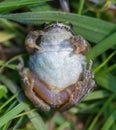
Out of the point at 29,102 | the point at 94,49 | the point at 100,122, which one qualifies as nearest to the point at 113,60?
the point at 94,49

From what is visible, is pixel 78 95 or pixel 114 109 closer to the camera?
pixel 78 95

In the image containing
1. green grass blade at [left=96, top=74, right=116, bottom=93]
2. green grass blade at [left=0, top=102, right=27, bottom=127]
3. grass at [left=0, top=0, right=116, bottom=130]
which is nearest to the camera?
green grass blade at [left=0, top=102, right=27, bottom=127]

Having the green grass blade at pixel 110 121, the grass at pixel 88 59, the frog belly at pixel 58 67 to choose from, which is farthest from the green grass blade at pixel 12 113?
the green grass blade at pixel 110 121

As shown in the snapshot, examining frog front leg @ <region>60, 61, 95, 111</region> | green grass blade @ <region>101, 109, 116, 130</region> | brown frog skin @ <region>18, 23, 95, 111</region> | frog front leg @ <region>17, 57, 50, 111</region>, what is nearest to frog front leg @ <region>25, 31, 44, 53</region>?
brown frog skin @ <region>18, 23, 95, 111</region>

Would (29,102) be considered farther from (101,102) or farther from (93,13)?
(93,13)

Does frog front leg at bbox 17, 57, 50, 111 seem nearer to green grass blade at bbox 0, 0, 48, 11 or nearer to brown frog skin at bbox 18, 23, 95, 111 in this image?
brown frog skin at bbox 18, 23, 95, 111

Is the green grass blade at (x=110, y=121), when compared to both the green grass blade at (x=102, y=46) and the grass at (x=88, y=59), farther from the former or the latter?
the green grass blade at (x=102, y=46)

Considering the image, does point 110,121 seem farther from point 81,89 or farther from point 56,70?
point 56,70
